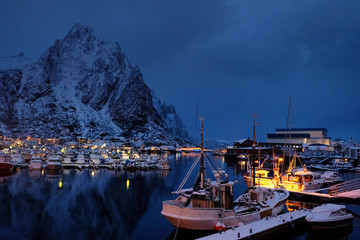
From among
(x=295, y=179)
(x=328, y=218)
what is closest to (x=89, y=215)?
(x=328, y=218)

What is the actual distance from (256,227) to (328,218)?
6645mm

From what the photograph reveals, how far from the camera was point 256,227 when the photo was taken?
1705 centimetres

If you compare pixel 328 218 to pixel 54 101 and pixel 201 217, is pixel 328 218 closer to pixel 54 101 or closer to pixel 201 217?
pixel 201 217

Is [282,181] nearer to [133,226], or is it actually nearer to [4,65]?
[133,226]

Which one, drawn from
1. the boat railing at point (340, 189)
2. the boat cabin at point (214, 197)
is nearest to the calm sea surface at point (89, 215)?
the boat cabin at point (214, 197)

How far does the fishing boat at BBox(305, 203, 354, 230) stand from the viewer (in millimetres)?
19156

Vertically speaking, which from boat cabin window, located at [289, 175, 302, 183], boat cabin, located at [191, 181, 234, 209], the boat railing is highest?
boat cabin, located at [191, 181, 234, 209]

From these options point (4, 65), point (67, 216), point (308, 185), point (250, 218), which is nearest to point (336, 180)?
point (308, 185)

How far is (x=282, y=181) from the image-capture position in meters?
35.8

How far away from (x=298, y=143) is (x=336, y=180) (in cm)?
11520

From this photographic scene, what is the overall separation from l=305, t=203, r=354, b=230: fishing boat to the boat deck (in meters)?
0.95

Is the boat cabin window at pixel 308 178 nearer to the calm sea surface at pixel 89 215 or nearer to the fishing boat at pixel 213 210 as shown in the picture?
the calm sea surface at pixel 89 215

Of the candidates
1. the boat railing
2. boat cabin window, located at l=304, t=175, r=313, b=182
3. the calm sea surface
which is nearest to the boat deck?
the calm sea surface

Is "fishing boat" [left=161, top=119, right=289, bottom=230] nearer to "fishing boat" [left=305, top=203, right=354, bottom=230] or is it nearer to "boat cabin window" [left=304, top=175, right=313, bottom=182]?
"fishing boat" [left=305, top=203, right=354, bottom=230]
